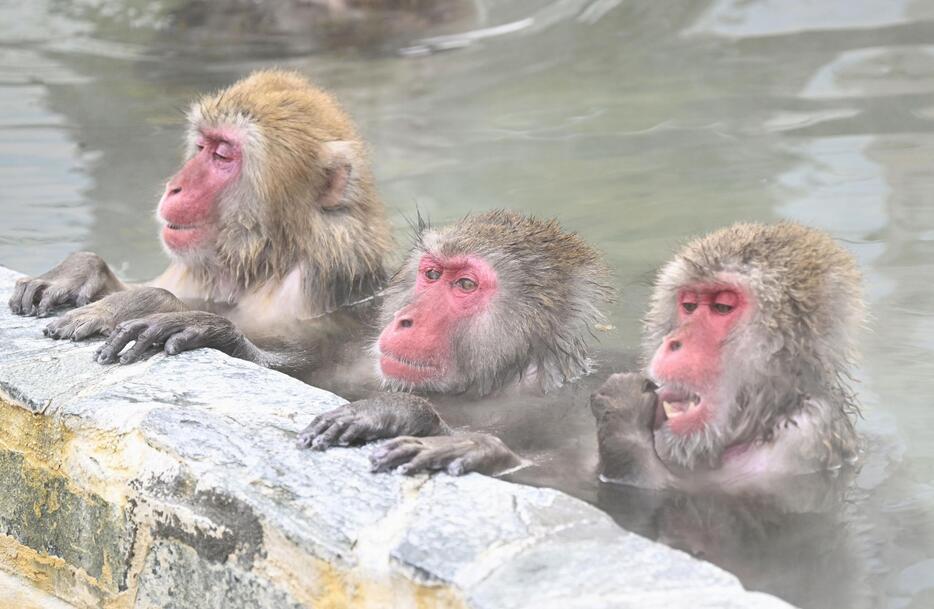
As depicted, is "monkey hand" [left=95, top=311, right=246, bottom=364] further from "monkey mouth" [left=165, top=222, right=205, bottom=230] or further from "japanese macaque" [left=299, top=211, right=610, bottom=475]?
"monkey mouth" [left=165, top=222, right=205, bottom=230]

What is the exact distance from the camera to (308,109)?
6285 mm

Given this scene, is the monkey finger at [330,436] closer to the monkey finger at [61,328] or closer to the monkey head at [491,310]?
the monkey head at [491,310]

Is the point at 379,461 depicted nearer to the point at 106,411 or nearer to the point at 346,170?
the point at 106,411

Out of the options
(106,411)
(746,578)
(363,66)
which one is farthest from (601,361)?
(363,66)

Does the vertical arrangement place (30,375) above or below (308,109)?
below

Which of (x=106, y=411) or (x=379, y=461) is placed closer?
(x=379, y=461)

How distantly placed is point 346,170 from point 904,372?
2.50 meters

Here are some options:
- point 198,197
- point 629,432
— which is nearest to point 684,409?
point 629,432

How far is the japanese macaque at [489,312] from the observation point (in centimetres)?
522

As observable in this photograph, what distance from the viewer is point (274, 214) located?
6223 millimetres

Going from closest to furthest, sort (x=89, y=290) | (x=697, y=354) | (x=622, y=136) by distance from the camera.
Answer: (x=697, y=354) < (x=89, y=290) < (x=622, y=136)

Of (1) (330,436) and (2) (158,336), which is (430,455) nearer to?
(1) (330,436)

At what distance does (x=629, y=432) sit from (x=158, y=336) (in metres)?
1.66

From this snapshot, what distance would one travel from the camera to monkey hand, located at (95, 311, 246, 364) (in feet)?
16.3
